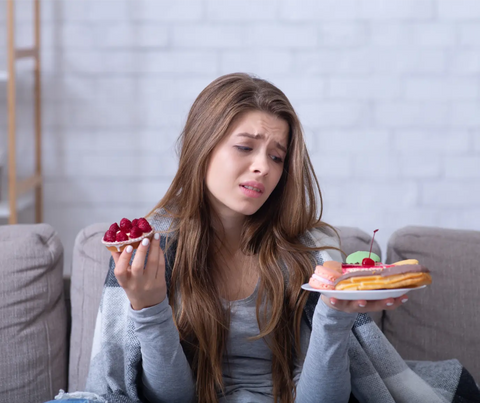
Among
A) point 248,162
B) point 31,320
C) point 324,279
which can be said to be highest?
point 248,162

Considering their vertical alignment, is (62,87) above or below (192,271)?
above

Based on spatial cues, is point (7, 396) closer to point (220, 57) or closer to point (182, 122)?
point (182, 122)

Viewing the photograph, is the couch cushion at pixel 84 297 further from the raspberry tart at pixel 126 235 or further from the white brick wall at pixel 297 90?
the white brick wall at pixel 297 90

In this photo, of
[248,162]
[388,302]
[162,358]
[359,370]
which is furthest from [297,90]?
[388,302]

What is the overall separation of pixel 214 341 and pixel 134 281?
0.34 metres

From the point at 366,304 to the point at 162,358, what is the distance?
488 millimetres

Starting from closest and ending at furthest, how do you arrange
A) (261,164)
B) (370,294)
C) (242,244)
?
(370,294)
(261,164)
(242,244)

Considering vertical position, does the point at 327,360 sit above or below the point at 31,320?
above

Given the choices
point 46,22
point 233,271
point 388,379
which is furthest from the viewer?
point 46,22

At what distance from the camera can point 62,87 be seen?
263cm

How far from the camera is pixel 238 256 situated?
62.9 inches

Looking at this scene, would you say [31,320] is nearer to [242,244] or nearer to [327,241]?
[242,244]

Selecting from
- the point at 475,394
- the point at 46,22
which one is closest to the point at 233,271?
the point at 475,394

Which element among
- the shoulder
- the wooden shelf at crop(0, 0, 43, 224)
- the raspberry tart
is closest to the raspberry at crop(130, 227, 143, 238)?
the raspberry tart
